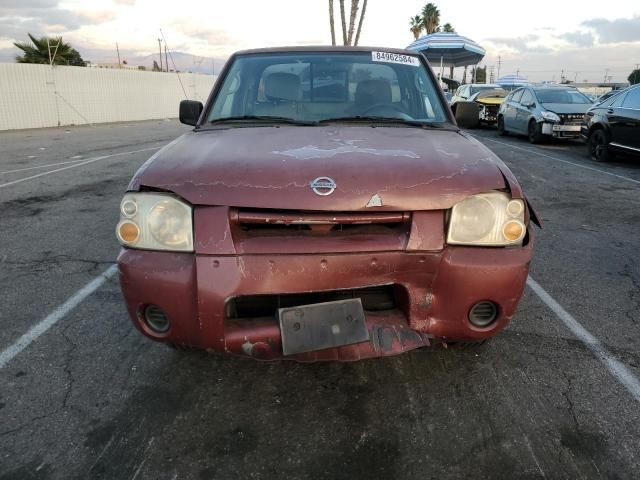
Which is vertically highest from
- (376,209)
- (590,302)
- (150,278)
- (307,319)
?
(376,209)

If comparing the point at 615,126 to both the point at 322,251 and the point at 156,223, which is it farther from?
the point at 156,223

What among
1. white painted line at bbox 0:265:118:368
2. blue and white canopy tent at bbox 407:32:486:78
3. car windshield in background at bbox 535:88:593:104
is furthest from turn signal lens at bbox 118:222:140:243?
blue and white canopy tent at bbox 407:32:486:78

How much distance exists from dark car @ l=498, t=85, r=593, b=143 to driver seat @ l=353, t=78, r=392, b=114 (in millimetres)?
11794

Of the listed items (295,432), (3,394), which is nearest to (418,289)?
(295,432)

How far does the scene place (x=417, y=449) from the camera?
2.23 meters

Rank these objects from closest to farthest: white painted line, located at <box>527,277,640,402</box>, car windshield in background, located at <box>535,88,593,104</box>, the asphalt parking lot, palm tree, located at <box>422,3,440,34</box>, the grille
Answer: the asphalt parking lot
white painted line, located at <box>527,277,640,402</box>
the grille
car windshield in background, located at <box>535,88,593,104</box>
palm tree, located at <box>422,3,440,34</box>

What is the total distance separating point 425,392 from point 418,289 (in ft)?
2.20

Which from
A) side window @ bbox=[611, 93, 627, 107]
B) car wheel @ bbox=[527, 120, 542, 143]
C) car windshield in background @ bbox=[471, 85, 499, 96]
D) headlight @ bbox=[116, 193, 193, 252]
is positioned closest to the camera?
headlight @ bbox=[116, 193, 193, 252]

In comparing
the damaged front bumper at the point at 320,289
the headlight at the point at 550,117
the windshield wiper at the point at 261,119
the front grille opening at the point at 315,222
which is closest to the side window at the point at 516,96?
the headlight at the point at 550,117

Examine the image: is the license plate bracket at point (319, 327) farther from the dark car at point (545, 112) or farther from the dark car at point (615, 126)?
the dark car at point (545, 112)

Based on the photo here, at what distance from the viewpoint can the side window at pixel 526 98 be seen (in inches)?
584

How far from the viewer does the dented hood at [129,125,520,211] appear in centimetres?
222

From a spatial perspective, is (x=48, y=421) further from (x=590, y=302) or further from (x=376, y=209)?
(x=590, y=302)

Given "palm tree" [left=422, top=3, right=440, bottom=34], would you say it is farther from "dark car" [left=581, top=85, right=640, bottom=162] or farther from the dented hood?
the dented hood
